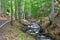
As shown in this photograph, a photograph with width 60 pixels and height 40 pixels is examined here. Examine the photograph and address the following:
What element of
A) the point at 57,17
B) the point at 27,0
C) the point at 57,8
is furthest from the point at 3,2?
the point at 57,17

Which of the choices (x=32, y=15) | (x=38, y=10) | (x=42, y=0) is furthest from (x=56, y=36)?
(x=32, y=15)

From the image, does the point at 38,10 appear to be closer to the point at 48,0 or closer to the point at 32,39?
the point at 48,0

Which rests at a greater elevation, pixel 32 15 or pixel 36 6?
pixel 36 6

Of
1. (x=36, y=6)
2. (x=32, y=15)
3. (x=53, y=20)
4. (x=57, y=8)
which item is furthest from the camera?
(x=32, y=15)

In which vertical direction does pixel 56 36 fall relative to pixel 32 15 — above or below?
above

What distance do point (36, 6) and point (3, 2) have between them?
895 cm

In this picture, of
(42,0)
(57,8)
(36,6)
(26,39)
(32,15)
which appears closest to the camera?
(26,39)

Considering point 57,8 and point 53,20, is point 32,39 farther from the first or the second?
point 57,8

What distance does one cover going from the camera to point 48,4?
3256 centimetres

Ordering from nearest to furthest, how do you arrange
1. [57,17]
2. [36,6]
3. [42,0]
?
[57,17] → [42,0] → [36,6]

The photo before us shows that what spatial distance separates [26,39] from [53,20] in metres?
6.49

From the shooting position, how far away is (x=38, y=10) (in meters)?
42.4

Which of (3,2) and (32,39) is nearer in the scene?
(32,39)

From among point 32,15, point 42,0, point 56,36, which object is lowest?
point 32,15
